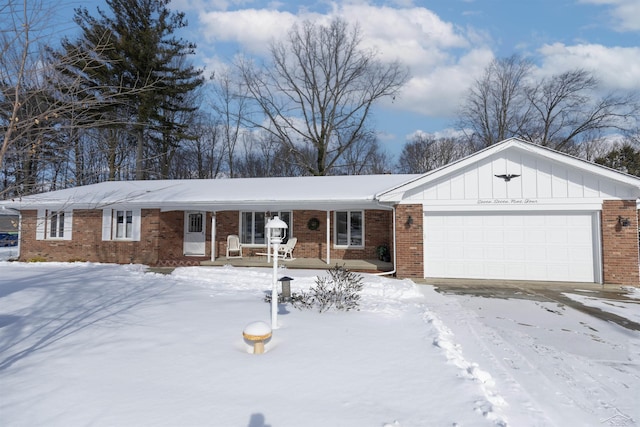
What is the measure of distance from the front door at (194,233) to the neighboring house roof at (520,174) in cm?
841

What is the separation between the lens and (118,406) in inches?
128

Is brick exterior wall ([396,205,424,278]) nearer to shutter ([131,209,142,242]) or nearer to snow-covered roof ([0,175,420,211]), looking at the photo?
snow-covered roof ([0,175,420,211])

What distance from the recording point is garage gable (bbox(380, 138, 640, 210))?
1012 centimetres

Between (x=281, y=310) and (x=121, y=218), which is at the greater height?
(x=121, y=218)

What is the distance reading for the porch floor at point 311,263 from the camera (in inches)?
474

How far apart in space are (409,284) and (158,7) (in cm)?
2092

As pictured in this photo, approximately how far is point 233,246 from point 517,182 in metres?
10.6

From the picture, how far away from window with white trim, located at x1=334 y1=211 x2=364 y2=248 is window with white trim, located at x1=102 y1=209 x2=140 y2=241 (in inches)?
330

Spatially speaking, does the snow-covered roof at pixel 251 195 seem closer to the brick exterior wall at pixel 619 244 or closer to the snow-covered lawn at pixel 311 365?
the snow-covered lawn at pixel 311 365

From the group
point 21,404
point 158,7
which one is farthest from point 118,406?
point 158,7

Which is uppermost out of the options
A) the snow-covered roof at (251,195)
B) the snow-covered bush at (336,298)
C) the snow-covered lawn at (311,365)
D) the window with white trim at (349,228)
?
the snow-covered roof at (251,195)

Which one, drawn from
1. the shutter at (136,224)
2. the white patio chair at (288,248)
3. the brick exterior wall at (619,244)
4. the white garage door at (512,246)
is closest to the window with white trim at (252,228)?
the white patio chair at (288,248)

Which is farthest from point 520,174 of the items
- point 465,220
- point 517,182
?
point 465,220

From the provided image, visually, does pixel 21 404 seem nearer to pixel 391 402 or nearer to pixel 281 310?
pixel 391 402
